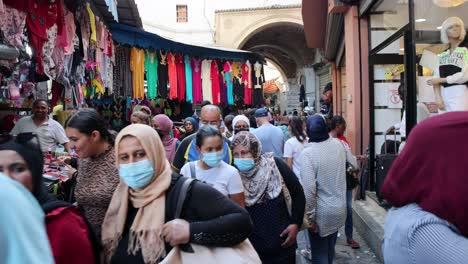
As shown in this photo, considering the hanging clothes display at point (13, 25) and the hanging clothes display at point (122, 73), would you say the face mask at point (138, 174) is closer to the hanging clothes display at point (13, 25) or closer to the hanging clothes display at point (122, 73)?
the hanging clothes display at point (13, 25)

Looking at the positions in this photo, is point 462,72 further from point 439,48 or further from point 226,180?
point 226,180

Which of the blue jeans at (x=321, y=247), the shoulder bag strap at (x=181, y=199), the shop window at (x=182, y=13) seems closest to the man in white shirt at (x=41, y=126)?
the blue jeans at (x=321, y=247)

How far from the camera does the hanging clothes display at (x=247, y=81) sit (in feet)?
41.8

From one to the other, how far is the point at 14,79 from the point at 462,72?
197 inches

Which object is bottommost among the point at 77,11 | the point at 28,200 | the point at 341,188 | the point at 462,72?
the point at 341,188

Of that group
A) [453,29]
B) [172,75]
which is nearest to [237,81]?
[172,75]

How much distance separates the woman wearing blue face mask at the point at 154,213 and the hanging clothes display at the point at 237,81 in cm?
1041

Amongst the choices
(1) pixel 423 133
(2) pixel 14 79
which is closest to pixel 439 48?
(1) pixel 423 133

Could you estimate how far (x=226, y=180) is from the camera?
307 cm

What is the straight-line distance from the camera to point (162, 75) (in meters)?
9.91

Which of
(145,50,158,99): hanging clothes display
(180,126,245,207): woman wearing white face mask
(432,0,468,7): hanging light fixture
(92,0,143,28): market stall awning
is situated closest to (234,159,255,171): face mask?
(180,126,245,207): woman wearing white face mask

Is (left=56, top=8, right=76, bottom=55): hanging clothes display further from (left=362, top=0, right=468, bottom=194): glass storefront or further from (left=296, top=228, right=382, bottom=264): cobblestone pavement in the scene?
(left=362, top=0, right=468, bottom=194): glass storefront

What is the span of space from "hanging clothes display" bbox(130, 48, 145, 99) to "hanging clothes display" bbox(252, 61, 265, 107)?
474cm

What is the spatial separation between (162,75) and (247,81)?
373 cm
